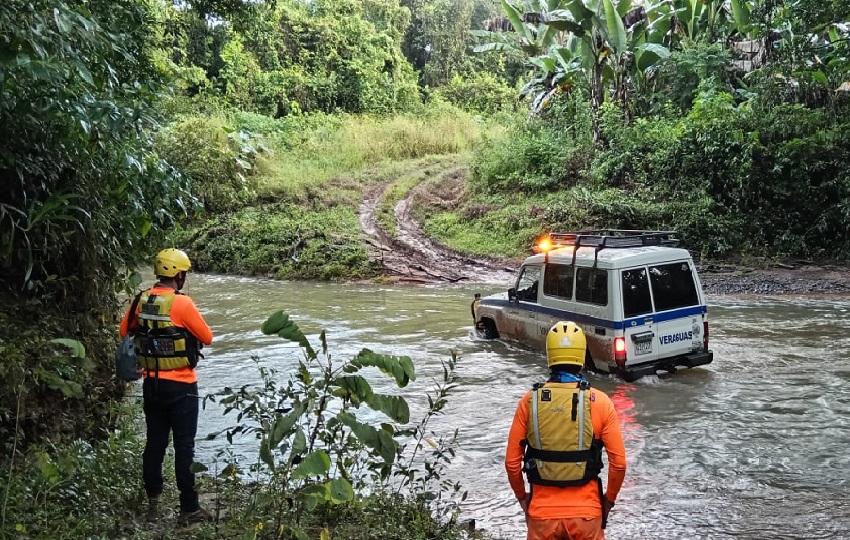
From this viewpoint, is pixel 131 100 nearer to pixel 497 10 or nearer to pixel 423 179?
pixel 423 179

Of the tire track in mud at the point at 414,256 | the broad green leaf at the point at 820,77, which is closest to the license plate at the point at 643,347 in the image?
the tire track in mud at the point at 414,256

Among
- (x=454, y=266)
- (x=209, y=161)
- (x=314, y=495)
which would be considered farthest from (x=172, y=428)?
(x=209, y=161)

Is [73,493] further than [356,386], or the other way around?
[73,493]

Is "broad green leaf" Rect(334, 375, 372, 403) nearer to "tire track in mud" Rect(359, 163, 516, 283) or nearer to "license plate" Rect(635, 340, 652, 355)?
"license plate" Rect(635, 340, 652, 355)

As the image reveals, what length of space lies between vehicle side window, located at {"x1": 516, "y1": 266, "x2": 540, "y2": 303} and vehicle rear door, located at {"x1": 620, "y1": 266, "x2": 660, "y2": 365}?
5.98 ft

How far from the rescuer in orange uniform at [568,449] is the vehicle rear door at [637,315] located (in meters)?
5.90

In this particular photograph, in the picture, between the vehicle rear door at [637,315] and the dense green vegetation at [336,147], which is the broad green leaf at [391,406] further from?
the vehicle rear door at [637,315]

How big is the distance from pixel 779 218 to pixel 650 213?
3.19 meters

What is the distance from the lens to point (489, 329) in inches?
503

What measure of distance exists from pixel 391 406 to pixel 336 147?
3097 centimetres

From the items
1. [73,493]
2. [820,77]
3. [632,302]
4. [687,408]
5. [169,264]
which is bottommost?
[687,408]

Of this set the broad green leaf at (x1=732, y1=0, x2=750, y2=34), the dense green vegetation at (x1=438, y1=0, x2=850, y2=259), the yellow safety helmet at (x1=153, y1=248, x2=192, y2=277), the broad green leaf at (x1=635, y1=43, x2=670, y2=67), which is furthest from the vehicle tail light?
the broad green leaf at (x1=635, y1=43, x2=670, y2=67)

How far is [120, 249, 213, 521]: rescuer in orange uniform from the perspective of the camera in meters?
4.96

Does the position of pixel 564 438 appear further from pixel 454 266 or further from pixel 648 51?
pixel 648 51
